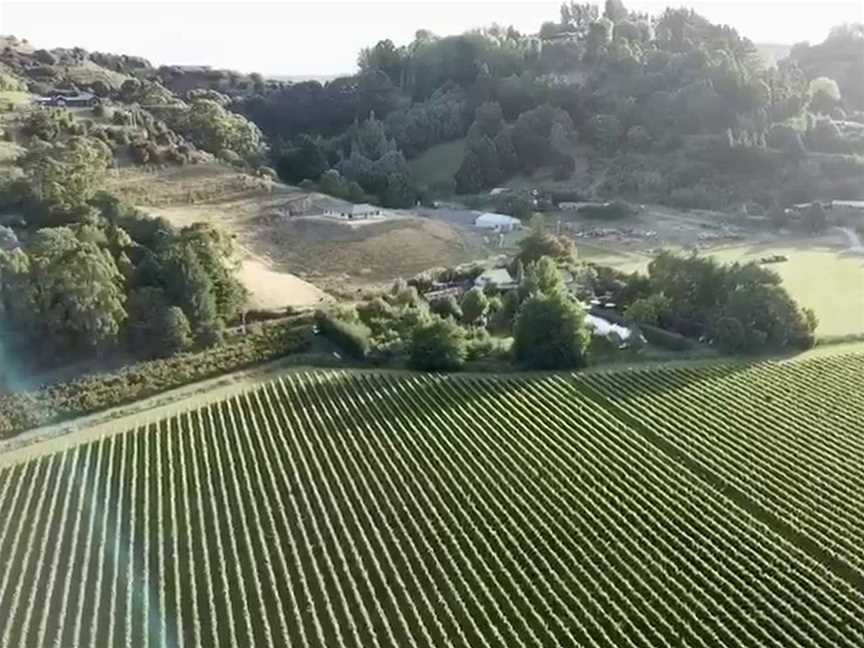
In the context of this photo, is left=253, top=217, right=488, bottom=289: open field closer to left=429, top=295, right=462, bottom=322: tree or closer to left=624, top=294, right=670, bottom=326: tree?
left=429, top=295, right=462, bottom=322: tree

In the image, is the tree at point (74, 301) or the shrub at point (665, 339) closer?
the tree at point (74, 301)

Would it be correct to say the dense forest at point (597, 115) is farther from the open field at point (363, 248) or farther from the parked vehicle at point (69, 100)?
the parked vehicle at point (69, 100)

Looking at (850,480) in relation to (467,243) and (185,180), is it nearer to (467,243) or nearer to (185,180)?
(467,243)

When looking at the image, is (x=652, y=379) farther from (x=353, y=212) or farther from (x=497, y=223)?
(x=353, y=212)

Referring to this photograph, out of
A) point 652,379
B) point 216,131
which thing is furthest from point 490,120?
point 652,379

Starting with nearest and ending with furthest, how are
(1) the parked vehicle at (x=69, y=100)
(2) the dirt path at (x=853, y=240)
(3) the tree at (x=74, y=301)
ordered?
(3) the tree at (x=74, y=301) < (2) the dirt path at (x=853, y=240) < (1) the parked vehicle at (x=69, y=100)

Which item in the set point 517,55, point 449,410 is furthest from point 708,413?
point 517,55

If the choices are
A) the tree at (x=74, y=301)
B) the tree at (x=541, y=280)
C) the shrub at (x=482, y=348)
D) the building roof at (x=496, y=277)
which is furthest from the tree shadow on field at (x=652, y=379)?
the tree at (x=74, y=301)
